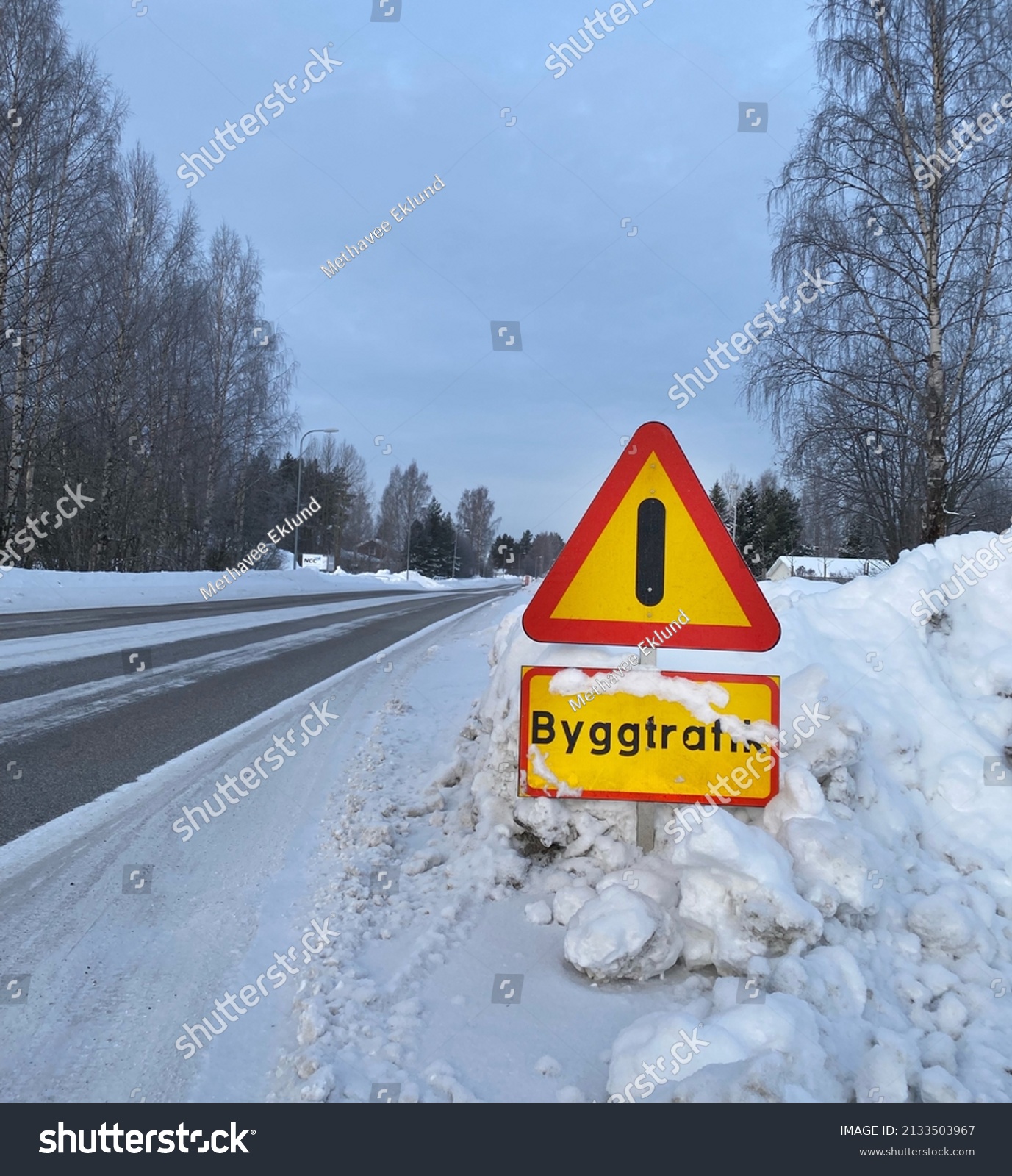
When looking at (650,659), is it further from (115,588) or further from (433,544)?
(433,544)

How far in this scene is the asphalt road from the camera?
4129 millimetres

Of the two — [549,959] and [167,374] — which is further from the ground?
[167,374]

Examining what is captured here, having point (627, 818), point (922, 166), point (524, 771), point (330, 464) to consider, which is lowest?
point (627, 818)

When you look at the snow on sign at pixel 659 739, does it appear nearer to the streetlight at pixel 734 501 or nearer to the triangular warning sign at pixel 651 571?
the triangular warning sign at pixel 651 571

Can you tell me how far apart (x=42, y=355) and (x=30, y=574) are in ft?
22.5

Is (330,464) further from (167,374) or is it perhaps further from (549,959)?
(549,959)

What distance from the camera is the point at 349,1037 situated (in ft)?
6.24

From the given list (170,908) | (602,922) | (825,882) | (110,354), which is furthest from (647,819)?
(110,354)

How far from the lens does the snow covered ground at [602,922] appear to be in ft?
5.81

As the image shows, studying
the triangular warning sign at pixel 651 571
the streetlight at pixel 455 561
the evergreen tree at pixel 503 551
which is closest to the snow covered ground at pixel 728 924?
the triangular warning sign at pixel 651 571

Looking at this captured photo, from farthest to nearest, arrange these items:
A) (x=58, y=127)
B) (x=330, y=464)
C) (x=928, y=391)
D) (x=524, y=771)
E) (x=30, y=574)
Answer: (x=330, y=464), (x=58, y=127), (x=30, y=574), (x=928, y=391), (x=524, y=771)

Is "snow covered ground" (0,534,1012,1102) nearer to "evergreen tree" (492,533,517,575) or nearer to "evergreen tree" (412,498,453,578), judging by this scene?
"evergreen tree" (412,498,453,578)

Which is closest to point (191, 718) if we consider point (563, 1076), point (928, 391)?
point (563, 1076)

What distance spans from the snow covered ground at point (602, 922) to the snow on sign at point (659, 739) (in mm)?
146
